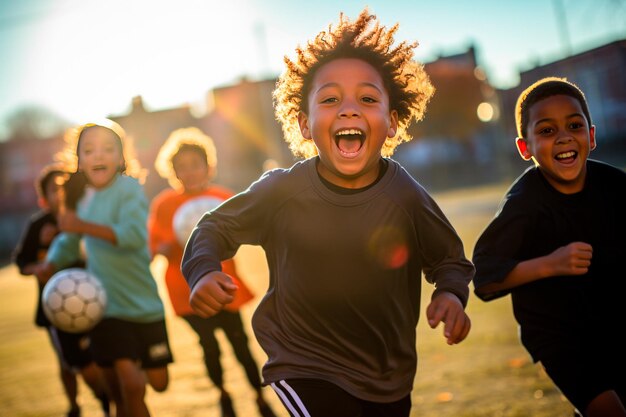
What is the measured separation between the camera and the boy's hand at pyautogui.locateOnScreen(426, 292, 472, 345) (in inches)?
108

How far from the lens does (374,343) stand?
3.08 metres

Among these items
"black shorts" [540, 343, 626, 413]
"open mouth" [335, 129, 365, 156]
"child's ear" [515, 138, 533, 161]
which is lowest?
"black shorts" [540, 343, 626, 413]

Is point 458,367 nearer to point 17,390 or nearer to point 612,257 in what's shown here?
point 612,257

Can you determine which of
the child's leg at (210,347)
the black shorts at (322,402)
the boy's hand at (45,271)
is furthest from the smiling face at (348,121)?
the boy's hand at (45,271)

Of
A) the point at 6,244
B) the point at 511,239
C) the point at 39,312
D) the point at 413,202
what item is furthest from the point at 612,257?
the point at 6,244

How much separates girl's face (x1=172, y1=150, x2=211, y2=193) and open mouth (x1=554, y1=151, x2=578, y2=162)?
3.74 m

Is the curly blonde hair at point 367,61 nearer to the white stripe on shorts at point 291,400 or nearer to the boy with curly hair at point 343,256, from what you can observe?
the boy with curly hair at point 343,256

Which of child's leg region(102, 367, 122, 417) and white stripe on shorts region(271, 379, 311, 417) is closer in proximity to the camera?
white stripe on shorts region(271, 379, 311, 417)

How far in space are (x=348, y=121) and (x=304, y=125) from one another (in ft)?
1.67

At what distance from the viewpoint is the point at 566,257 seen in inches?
125

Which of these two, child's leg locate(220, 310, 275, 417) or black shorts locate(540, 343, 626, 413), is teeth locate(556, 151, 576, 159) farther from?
child's leg locate(220, 310, 275, 417)

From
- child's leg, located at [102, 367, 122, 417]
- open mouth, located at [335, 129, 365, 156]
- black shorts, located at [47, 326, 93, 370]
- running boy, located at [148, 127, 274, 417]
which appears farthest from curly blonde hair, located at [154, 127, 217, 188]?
open mouth, located at [335, 129, 365, 156]

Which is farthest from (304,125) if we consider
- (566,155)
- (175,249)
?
(175,249)

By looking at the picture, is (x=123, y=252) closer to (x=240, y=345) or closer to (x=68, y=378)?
(x=240, y=345)
